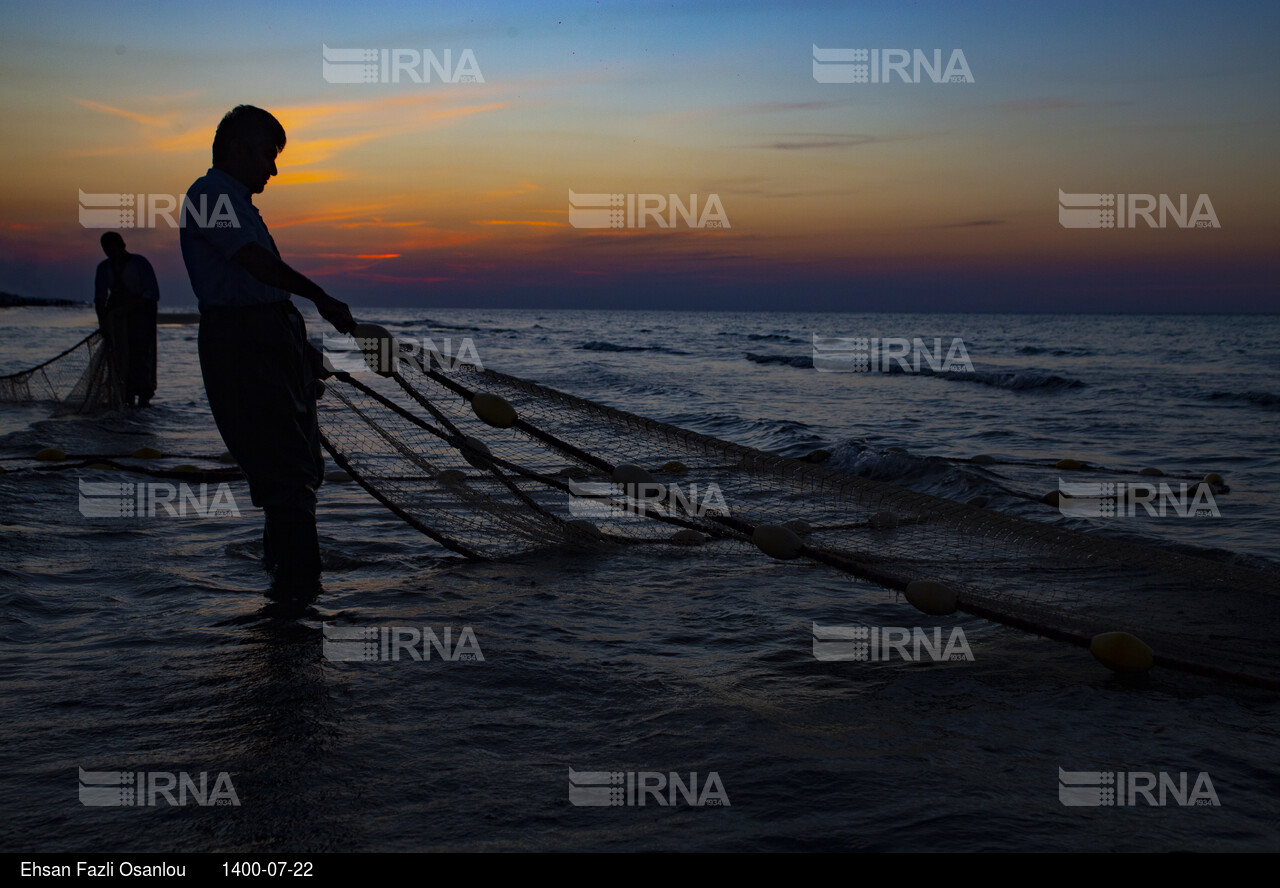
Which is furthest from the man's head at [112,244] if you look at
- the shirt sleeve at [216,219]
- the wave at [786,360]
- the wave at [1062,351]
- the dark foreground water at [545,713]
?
the wave at [1062,351]

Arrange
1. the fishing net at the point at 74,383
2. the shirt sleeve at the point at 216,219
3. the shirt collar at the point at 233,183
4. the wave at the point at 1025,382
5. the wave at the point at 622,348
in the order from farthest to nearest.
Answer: the wave at the point at 622,348 < the wave at the point at 1025,382 < the fishing net at the point at 74,383 < the shirt collar at the point at 233,183 < the shirt sleeve at the point at 216,219

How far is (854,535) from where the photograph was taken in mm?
4605

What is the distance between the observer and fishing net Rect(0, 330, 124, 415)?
10.8 metres

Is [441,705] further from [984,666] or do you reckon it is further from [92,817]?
[984,666]

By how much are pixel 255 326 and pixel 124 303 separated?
8.83 m

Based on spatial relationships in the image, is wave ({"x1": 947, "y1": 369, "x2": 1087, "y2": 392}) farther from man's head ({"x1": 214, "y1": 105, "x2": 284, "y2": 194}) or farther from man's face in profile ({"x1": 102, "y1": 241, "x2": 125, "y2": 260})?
man's head ({"x1": 214, "y1": 105, "x2": 284, "y2": 194})

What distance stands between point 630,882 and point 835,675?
1.47 m

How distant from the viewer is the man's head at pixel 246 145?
3.43m

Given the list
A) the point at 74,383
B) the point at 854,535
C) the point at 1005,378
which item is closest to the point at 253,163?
the point at 854,535

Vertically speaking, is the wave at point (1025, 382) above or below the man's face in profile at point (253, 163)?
below

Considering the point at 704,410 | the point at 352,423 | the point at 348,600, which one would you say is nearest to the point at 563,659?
the point at 348,600

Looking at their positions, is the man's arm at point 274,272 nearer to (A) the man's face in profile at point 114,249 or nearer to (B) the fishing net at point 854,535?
(B) the fishing net at point 854,535

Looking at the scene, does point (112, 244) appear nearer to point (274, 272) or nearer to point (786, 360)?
point (274, 272)

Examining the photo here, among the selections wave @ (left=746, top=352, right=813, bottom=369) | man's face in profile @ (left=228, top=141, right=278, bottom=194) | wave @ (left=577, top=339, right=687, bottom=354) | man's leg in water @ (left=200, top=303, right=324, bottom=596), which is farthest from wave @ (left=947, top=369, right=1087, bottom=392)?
man's face in profile @ (left=228, top=141, right=278, bottom=194)
